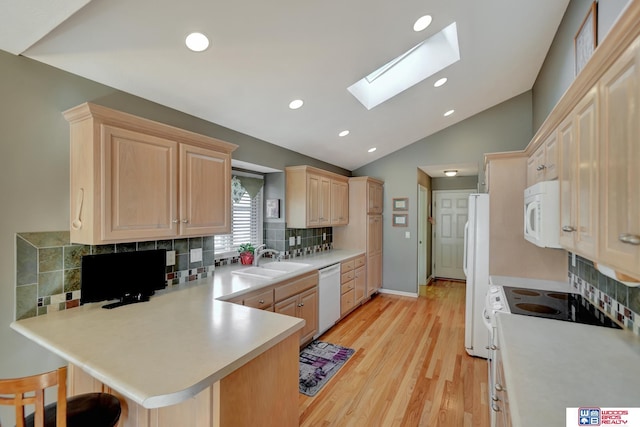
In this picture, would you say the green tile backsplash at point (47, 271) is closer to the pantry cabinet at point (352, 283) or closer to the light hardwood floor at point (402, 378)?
the light hardwood floor at point (402, 378)

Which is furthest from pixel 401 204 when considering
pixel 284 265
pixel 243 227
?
pixel 243 227

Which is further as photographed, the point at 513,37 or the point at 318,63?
the point at 513,37

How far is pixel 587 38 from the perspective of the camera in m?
2.12

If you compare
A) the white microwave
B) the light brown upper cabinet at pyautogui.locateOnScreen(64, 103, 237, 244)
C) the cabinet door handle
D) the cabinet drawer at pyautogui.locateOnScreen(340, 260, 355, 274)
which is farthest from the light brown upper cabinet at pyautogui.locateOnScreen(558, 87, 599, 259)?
the cabinet drawer at pyautogui.locateOnScreen(340, 260, 355, 274)

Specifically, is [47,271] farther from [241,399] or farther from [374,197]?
[374,197]

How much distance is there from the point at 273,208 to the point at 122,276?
2.14 m

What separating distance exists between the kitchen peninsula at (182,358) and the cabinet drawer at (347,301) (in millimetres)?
2363

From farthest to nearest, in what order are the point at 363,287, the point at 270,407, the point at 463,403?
the point at 363,287 → the point at 463,403 → the point at 270,407

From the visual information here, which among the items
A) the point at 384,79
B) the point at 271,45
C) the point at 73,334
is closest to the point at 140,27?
the point at 271,45

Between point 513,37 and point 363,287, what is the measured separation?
3652mm

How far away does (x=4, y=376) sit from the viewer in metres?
1.60

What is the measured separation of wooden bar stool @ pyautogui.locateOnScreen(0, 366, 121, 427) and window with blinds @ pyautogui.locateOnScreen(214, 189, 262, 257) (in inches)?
81.8

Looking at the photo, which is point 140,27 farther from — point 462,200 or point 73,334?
point 462,200

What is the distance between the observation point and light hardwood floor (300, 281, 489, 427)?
2.19 meters
